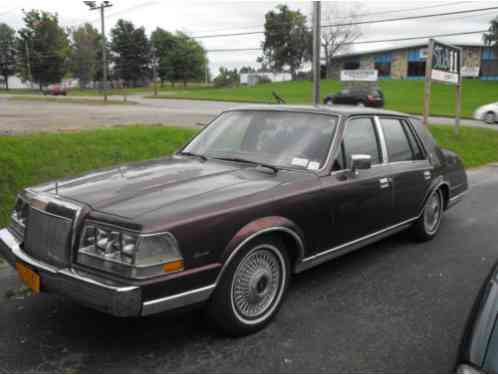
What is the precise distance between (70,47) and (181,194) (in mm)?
77630

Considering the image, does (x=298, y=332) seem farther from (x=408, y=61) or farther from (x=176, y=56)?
(x=176, y=56)

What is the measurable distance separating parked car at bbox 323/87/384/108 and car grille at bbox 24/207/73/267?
27690 millimetres

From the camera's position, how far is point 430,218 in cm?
565

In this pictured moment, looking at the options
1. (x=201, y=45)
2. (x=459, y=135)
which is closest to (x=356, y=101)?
(x=459, y=135)

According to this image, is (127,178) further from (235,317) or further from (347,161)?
(347,161)

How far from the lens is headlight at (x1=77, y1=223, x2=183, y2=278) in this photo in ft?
9.21

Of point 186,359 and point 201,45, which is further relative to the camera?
point 201,45

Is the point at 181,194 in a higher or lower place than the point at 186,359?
higher

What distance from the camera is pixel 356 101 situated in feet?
102

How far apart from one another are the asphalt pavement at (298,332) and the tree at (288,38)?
84.3 m

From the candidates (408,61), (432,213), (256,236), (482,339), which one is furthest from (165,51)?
(482,339)

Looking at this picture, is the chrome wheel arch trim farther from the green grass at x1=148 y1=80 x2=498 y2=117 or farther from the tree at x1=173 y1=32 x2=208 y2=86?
the tree at x1=173 y1=32 x2=208 y2=86

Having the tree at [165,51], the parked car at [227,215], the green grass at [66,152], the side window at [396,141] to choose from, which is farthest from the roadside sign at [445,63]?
the tree at [165,51]

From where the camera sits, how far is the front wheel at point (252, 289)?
10.4ft
